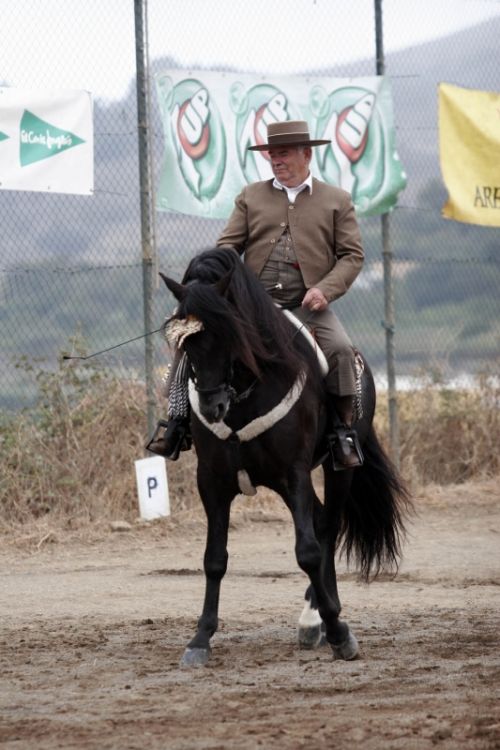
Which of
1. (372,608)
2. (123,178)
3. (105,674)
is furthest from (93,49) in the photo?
(105,674)

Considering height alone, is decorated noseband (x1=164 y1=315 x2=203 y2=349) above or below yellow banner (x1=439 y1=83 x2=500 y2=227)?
below

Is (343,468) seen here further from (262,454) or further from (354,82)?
(354,82)

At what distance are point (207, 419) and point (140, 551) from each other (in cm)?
468

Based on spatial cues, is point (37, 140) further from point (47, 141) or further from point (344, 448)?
point (344, 448)

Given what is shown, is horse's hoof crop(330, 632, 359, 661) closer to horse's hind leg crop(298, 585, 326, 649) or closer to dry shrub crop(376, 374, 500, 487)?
horse's hind leg crop(298, 585, 326, 649)

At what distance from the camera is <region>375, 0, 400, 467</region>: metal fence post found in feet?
42.4

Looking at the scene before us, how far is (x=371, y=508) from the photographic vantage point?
772 centimetres

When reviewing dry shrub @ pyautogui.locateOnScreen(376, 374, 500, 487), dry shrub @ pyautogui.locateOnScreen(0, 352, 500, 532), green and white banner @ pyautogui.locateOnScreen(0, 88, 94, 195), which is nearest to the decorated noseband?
green and white banner @ pyautogui.locateOnScreen(0, 88, 94, 195)

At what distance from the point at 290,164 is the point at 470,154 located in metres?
6.67

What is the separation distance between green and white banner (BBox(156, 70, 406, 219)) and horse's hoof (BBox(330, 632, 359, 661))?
5.67 m

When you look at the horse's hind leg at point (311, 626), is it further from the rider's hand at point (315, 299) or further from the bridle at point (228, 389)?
the rider's hand at point (315, 299)

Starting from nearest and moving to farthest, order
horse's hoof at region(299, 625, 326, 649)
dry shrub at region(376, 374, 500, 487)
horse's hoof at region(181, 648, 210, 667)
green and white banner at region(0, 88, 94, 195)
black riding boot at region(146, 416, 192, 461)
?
horse's hoof at region(181, 648, 210, 667)
black riding boot at region(146, 416, 192, 461)
horse's hoof at region(299, 625, 326, 649)
green and white banner at region(0, 88, 94, 195)
dry shrub at region(376, 374, 500, 487)


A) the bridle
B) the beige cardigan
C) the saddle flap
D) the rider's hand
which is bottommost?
the bridle

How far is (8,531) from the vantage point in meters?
10.7
